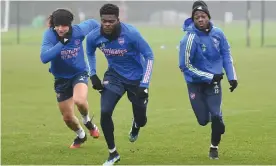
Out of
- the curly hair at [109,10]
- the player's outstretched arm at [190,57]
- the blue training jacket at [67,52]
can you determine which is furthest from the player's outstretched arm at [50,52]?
the player's outstretched arm at [190,57]

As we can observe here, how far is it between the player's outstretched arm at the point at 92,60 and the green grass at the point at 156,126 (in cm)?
108

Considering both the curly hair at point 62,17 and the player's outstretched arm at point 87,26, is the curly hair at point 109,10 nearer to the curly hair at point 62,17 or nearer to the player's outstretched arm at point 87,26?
the curly hair at point 62,17

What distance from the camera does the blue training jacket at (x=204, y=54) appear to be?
10.9 metres

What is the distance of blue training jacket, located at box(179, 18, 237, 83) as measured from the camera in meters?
10.9

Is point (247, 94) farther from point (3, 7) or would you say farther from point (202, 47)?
point (3, 7)

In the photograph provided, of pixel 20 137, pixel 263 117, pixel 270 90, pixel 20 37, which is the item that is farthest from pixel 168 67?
pixel 20 37

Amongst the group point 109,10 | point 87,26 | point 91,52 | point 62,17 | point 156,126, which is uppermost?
point 109,10

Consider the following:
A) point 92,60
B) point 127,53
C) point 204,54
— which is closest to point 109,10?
point 127,53

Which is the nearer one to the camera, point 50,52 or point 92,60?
point 50,52

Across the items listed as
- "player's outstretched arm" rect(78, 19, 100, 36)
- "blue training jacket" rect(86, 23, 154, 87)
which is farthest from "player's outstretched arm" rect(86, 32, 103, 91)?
"player's outstretched arm" rect(78, 19, 100, 36)

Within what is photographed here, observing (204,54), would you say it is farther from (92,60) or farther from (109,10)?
(92,60)

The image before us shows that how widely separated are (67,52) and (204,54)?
2.10 m

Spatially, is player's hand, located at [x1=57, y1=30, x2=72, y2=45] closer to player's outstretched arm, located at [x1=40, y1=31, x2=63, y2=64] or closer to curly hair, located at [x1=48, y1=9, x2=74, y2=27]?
player's outstretched arm, located at [x1=40, y1=31, x2=63, y2=64]

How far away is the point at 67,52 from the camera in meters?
11.6
